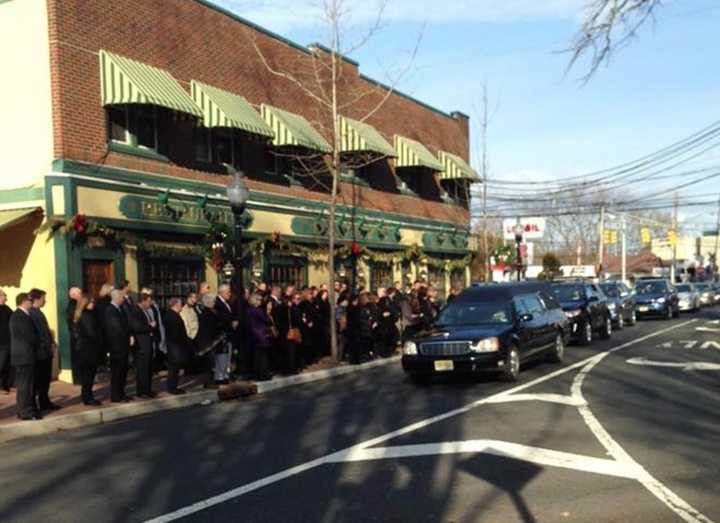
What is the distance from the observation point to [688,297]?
127 feet

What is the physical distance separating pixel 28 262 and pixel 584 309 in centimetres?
1333

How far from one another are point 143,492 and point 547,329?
32.9 ft

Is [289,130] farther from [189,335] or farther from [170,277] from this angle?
[189,335]

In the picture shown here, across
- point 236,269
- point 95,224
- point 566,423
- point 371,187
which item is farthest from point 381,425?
point 371,187

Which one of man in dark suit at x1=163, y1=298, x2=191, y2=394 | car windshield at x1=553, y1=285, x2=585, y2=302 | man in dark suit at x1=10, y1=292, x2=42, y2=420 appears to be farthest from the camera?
car windshield at x1=553, y1=285, x2=585, y2=302

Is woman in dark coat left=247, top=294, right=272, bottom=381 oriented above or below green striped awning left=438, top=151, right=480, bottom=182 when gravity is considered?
below

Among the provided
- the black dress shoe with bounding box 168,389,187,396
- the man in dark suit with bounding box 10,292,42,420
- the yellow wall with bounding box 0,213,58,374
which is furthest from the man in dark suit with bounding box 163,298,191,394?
the yellow wall with bounding box 0,213,58,374

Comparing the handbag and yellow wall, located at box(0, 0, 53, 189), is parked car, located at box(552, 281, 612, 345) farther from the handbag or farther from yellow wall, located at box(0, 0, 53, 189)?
yellow wall, located at box(0, 0, 53, 189)

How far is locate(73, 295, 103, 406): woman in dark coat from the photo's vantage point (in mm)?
11320

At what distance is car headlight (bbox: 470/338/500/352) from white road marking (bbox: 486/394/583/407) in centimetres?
138

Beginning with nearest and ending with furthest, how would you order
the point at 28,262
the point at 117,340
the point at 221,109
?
the point at 117,340 → the point at 28,262 → the point at 221,109

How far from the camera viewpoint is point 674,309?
32.8 meters

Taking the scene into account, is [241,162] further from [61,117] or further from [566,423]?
[566,423]

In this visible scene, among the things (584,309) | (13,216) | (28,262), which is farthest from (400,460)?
(584,309)
